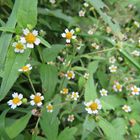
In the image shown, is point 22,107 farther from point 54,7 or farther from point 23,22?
point 54,7

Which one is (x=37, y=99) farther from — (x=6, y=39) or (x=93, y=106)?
(x=6, y=39)

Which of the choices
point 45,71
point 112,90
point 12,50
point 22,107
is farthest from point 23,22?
point 112,90

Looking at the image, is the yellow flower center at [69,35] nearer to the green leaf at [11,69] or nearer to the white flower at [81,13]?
the green leaf at [11,69]

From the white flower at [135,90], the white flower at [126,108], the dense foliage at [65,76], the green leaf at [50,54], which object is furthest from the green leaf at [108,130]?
the white flower at [135,90]

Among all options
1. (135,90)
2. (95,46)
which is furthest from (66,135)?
(95,46)

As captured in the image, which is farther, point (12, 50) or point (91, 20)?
point (91, 20)

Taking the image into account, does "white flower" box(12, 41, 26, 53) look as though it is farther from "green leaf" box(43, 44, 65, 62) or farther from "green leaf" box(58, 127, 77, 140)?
"green leaf" box(58, 127, 77, 140)

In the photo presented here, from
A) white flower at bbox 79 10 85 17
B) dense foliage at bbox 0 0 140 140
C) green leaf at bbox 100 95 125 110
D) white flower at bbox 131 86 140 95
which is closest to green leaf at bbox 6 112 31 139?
dense foliage at bbox 0 0 140 140
